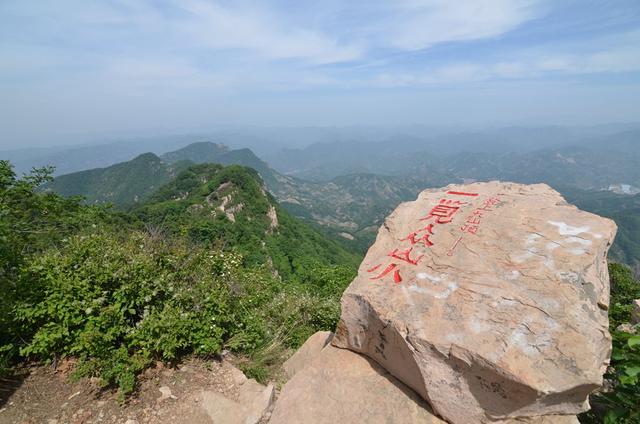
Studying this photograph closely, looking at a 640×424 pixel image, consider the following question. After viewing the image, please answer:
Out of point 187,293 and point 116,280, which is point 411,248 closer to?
point 187,293

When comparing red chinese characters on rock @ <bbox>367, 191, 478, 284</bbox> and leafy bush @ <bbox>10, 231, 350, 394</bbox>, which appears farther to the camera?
red chinese characters on rock @ <bbox>367, 191, 478, 284</bbox>

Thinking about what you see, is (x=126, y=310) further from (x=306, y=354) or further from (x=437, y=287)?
(x=437, y=287)

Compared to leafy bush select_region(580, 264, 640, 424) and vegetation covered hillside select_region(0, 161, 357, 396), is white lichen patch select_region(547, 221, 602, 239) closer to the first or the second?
leafy bush select_region(580, 264, 640, 424)

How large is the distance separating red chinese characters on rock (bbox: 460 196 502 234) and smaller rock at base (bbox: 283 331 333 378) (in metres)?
3.29

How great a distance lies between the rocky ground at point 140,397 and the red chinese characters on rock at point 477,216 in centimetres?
424

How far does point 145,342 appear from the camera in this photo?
475 cm

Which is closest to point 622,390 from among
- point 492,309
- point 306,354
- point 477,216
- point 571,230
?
point 492,309

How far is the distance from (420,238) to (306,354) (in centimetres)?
296

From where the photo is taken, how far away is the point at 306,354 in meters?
6.21

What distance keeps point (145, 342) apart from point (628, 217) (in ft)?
580

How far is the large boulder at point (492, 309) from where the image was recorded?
12.9 feet

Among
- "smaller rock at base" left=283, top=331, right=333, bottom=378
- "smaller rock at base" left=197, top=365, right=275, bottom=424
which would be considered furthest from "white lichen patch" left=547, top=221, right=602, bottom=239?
"smaller rock at base" left=197, top=365, right=275, bottom=424

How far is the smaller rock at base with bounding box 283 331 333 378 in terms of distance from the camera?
589 cm

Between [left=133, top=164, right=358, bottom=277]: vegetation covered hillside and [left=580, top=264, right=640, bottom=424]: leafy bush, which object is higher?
[left=580, top=264, right=640, bottom=424]: leafy bush
